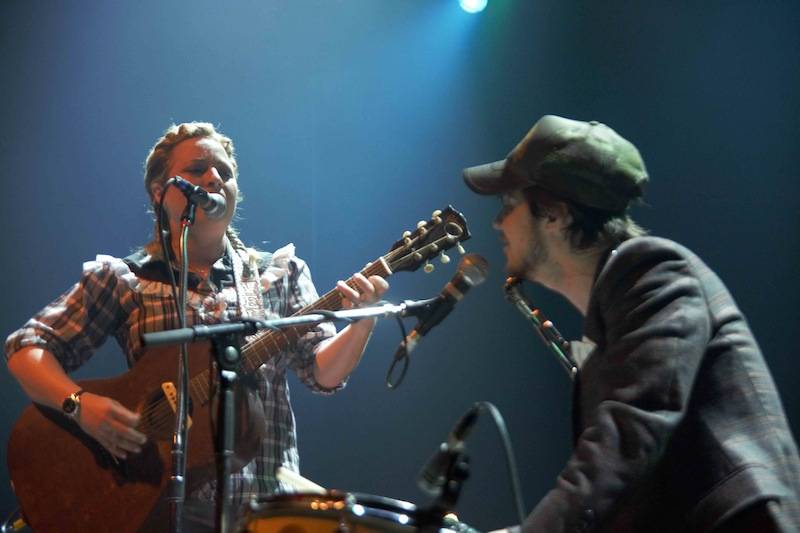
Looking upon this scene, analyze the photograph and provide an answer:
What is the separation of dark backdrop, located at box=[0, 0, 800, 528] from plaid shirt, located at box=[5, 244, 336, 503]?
0.82m

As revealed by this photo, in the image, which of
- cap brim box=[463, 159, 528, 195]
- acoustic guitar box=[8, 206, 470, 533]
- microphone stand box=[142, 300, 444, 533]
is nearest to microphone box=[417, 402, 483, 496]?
microphone stand box=[142, 300, 444, 533]

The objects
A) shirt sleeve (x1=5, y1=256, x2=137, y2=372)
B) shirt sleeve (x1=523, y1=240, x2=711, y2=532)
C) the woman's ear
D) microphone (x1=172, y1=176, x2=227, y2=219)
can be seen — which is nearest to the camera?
shirt sleeve (x1=523, y1=240, x2=711, y2=532)

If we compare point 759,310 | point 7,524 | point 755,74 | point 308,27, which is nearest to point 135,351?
point 7,524

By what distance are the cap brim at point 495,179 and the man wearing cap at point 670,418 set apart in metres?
0.47

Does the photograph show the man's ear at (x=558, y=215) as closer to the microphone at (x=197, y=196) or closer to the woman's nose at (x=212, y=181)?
the microphone at (x=197, y=196)

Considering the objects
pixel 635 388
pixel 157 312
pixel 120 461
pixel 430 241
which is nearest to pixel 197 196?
pixel 157 312

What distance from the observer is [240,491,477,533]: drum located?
1.70 meters

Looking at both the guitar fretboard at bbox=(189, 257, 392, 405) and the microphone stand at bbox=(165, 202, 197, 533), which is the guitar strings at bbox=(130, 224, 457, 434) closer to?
the guitar fretboard at bbox=(189, 257, 392, 405)

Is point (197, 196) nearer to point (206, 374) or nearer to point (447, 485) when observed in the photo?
point (206, 374)

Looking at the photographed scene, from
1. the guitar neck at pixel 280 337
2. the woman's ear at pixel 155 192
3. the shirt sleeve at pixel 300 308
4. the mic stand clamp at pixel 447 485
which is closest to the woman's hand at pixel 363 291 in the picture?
the guitar neck at pixel 280 337

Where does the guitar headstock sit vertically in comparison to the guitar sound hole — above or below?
above

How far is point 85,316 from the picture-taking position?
11.7 feet

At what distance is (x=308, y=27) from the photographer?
477 cm

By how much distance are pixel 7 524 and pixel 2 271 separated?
45.2 inches
